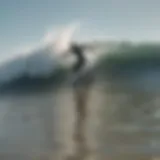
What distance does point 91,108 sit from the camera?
1.34 m

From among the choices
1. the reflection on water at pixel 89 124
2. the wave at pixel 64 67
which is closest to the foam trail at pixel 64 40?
the wave at pixel 64 67

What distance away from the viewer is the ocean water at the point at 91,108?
1319 millimetres

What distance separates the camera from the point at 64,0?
1.38 meters

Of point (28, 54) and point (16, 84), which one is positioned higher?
point (28, 54)

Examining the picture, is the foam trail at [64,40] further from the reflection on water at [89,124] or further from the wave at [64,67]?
the reflection on water at [89,124]

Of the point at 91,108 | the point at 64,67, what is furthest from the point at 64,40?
the point at 91,108

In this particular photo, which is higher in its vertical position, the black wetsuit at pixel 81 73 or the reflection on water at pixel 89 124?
the black wetsuit at pixel 81 73

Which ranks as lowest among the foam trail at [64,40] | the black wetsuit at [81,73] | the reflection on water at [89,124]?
the reflection on water at [89,124]

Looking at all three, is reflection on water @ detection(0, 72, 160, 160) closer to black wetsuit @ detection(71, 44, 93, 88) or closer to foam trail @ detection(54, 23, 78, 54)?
black wetsuit @ detection(71, 44, 93, 88)

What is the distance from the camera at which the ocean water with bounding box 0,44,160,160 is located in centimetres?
132

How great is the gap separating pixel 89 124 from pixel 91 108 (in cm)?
7

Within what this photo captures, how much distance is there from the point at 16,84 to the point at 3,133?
0.22 meters

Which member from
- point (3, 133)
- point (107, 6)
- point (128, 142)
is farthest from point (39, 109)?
point (107, 6)

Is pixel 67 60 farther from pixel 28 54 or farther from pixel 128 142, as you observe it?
pixel 128 142
